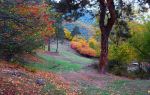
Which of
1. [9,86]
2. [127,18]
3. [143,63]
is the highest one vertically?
[127,18]

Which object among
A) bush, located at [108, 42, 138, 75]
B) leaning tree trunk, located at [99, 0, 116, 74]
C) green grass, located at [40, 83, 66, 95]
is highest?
leaning tree trunk, located at [99, 0, 116, 74]

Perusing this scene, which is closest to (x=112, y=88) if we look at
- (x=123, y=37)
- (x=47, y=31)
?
(x=47, y=31)

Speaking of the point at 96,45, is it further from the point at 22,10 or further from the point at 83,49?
the point at 22,10

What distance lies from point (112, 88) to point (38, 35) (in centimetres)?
733

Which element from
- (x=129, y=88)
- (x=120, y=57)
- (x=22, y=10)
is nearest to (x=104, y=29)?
(x=120, y=57)

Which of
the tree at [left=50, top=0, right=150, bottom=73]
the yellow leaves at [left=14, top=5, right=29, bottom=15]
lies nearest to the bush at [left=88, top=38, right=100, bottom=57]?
the tree at [left=50, top=0, right=150, bottom=73]

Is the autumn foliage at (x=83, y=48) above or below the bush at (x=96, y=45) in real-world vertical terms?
below

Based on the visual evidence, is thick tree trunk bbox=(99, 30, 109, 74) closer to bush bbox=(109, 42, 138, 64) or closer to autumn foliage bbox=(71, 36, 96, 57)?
bush bbox=(109, 42, 138, 64)

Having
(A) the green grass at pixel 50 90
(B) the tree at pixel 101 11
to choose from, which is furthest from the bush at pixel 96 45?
(A) the green grass at pixel 50 90

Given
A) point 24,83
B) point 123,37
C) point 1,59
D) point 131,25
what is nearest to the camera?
point 24,83

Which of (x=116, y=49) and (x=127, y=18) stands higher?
(x=127, y=18)

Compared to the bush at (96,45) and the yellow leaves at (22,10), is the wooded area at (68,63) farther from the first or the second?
the bush at (96,45)

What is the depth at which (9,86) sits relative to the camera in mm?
16094

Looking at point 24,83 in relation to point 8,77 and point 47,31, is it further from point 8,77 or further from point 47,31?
point 47,31
